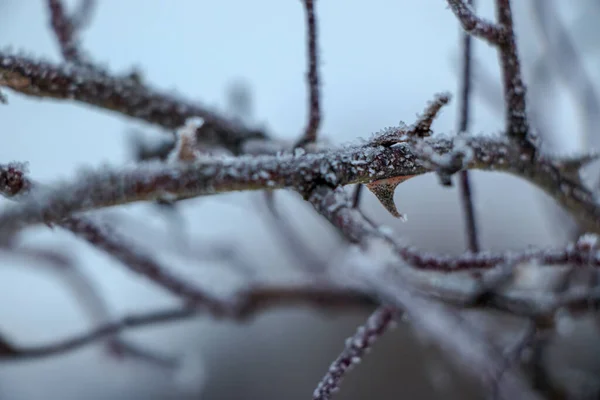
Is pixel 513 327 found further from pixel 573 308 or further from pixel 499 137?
pixel 499 137

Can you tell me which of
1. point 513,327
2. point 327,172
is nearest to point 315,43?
point 327,172

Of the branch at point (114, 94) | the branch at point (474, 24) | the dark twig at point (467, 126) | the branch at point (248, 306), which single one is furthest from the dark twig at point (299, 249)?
the branch at point (474, 24)

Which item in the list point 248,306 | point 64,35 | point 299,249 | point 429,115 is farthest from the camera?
point 299,249

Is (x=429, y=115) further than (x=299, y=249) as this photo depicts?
No

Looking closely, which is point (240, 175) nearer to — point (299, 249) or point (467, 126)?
point (467, 126)

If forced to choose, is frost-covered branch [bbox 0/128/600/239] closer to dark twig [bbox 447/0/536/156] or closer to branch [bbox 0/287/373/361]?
dark twig [bbox 447/0/536/156]

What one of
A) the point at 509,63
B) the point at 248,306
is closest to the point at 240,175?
the point at 509,63
